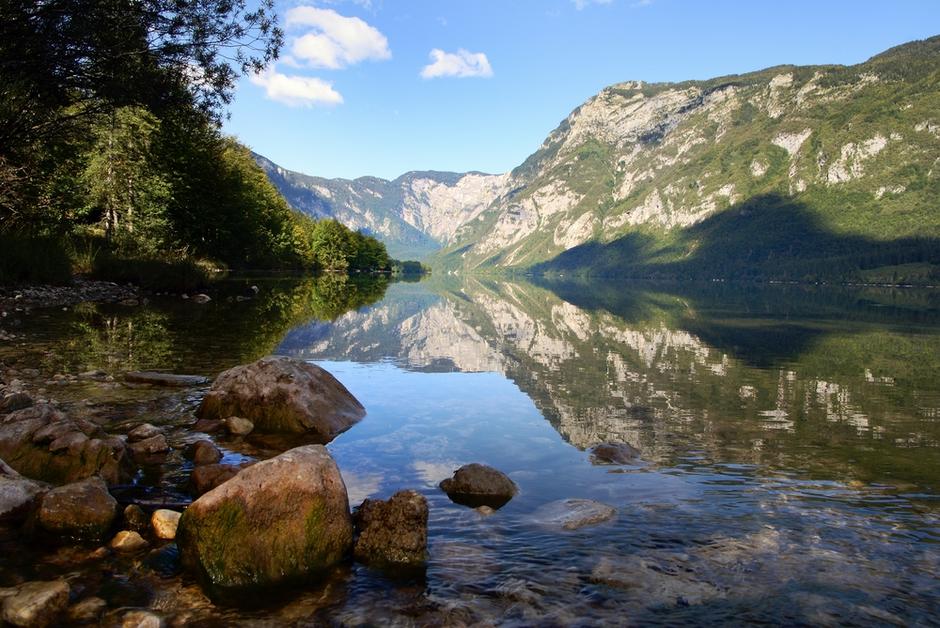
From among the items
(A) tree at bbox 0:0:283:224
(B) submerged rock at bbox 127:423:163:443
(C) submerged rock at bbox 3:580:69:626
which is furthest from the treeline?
(C) submerged rock at bbox 3:580:69:626

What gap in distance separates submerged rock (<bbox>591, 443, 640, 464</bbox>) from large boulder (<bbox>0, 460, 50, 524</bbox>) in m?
9.84

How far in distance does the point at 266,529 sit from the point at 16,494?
3.71 metres

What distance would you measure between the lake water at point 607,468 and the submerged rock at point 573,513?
0.15 m

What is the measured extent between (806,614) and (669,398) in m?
13.7

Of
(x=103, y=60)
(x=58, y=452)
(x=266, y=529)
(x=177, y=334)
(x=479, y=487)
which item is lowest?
(x=479, y=487)

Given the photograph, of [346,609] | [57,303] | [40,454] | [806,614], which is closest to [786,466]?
[806,614]

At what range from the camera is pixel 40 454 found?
29.8 ft

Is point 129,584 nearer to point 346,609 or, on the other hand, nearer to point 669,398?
point 346,609

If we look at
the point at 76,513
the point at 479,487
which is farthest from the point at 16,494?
the point at 479,487

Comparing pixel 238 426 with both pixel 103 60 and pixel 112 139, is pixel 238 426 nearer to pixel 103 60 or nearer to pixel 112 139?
pixel 103 60

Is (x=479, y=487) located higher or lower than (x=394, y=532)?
lower

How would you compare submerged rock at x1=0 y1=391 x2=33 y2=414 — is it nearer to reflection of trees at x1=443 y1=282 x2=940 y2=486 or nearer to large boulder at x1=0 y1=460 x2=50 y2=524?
large boulder at x1=0 y1=460 x2=50 y2=524

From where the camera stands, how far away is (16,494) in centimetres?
786

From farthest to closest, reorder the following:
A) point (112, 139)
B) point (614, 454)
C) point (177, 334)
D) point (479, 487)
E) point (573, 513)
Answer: point (112, 139), point (177, 334), point (614, 454), point (479, 487), point (573, 513)
